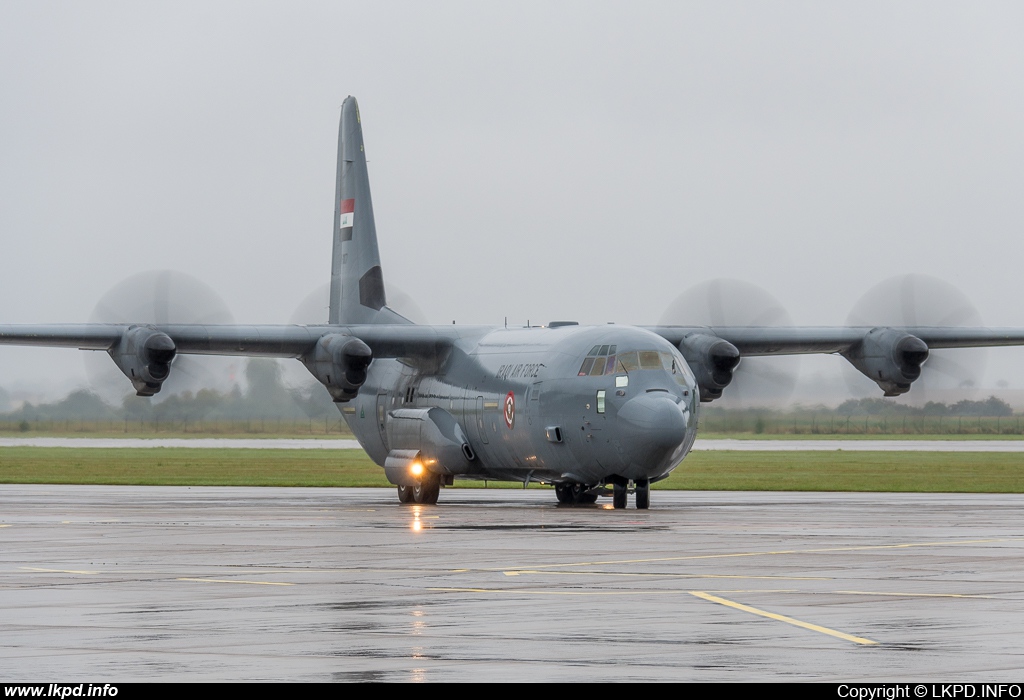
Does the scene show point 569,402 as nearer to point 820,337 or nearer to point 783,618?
point 820,337

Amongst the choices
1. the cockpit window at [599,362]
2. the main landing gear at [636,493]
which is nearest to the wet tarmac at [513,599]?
the main landing gear at [636,493]

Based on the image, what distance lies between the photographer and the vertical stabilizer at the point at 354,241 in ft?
132

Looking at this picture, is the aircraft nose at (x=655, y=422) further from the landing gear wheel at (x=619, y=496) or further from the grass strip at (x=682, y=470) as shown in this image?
the grass strip at (x=682, y=470)

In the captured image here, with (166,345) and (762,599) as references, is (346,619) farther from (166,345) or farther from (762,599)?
(166,345)

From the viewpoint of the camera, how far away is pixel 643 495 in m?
30.2

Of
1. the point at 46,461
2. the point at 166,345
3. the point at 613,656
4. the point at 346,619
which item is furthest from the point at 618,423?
the point at 46,461

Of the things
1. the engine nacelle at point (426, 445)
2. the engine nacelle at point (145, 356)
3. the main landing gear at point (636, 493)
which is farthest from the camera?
the engine nacelle at point (426, 445)

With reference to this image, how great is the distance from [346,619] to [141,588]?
3.27m

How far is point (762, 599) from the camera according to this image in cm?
1352

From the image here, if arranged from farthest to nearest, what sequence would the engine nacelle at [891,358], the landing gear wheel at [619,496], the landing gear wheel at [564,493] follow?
the engine nacelle at [891,358]
the landing gear wheel at [564,493]
the landing gear wheel at [619,496]

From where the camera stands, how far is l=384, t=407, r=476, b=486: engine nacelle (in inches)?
1310

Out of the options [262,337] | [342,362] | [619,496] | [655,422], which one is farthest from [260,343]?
[655,422]

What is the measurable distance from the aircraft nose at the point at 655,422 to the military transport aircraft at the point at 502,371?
0.02 m

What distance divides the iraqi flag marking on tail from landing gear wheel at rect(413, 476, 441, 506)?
9723 millimetres
